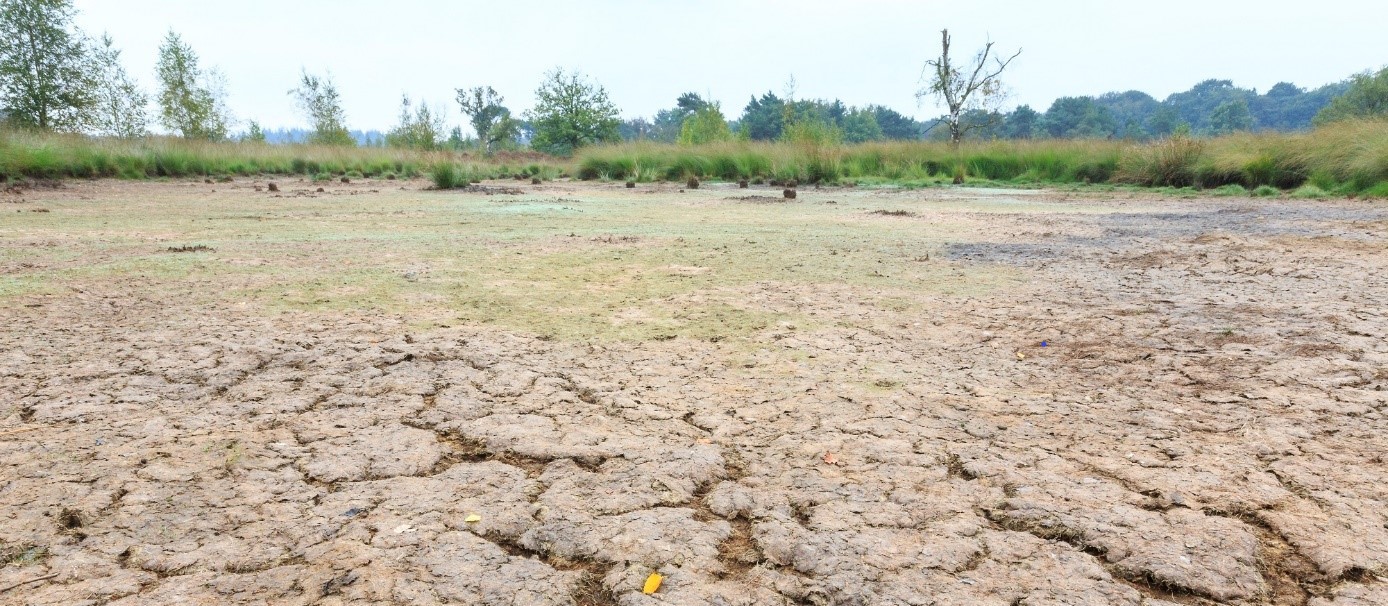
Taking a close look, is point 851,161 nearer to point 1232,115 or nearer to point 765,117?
point 765,117

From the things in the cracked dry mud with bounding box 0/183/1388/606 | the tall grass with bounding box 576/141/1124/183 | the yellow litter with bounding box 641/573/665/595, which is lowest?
the yellow litter with bounding box 641/573/665/595

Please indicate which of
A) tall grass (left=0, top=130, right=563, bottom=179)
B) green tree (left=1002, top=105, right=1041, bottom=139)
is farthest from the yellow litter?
green tree (left=1002, top=105, right=1041, bottom=139)

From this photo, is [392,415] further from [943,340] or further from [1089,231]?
[1089,231]

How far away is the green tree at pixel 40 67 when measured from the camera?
1599 cm

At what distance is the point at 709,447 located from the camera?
1563 mm

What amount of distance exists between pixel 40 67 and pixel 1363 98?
40.0 meters

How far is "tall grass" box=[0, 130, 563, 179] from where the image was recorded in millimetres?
10648

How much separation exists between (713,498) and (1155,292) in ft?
8.15

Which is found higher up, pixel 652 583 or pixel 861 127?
pixel 861 127

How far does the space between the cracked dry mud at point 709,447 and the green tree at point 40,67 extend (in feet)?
60.0

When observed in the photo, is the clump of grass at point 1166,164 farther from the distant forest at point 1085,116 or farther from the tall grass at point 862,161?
the distant forest at point 1085,116

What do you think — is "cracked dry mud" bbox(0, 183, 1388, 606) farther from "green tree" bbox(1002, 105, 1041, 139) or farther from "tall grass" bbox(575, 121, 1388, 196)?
"green tree" bbox(1002, 105, 1041, 139)

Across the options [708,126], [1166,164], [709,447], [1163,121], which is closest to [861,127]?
[1163,121]

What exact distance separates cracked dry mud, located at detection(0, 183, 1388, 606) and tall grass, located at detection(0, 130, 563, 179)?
10.2 metres
